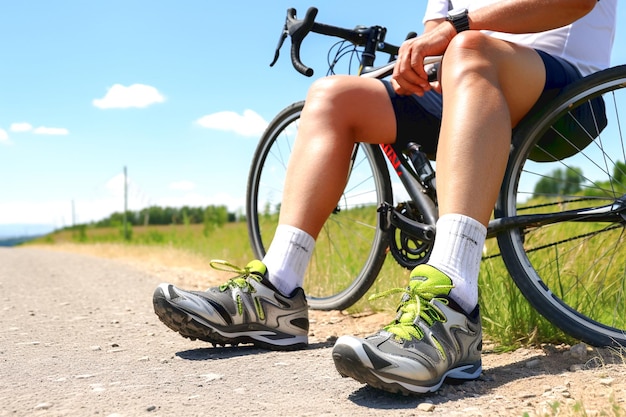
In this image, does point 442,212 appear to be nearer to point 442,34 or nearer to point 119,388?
point 442,34

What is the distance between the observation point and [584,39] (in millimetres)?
1906

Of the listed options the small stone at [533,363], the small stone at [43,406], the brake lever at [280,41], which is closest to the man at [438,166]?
the small stone at [533,363]

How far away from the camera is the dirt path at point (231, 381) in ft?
4.47

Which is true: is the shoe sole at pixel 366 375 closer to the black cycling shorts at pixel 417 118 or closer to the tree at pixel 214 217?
the black cycling shorts at pixel 417 118

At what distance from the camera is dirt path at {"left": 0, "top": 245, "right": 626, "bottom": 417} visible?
1.36m

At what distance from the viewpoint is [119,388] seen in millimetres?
1546

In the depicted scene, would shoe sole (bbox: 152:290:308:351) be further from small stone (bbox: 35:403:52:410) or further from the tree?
the tree

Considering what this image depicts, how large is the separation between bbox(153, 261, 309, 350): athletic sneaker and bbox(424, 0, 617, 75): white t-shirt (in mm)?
1048

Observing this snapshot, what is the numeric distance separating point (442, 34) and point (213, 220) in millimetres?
8406

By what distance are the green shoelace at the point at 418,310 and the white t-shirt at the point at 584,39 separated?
2.76 feet

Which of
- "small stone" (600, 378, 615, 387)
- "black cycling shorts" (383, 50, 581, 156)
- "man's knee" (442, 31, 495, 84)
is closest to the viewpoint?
"small stone" (600, 378, 615, 387)

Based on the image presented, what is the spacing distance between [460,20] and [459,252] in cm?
65

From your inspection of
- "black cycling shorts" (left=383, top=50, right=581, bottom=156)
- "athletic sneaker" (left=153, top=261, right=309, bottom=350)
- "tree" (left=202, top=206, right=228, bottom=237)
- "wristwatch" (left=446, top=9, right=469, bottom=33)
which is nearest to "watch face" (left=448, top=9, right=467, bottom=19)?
"wristwatch" (left=446, top=9, right=469, bottom=33)

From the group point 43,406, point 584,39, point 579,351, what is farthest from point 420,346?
point 584,39
